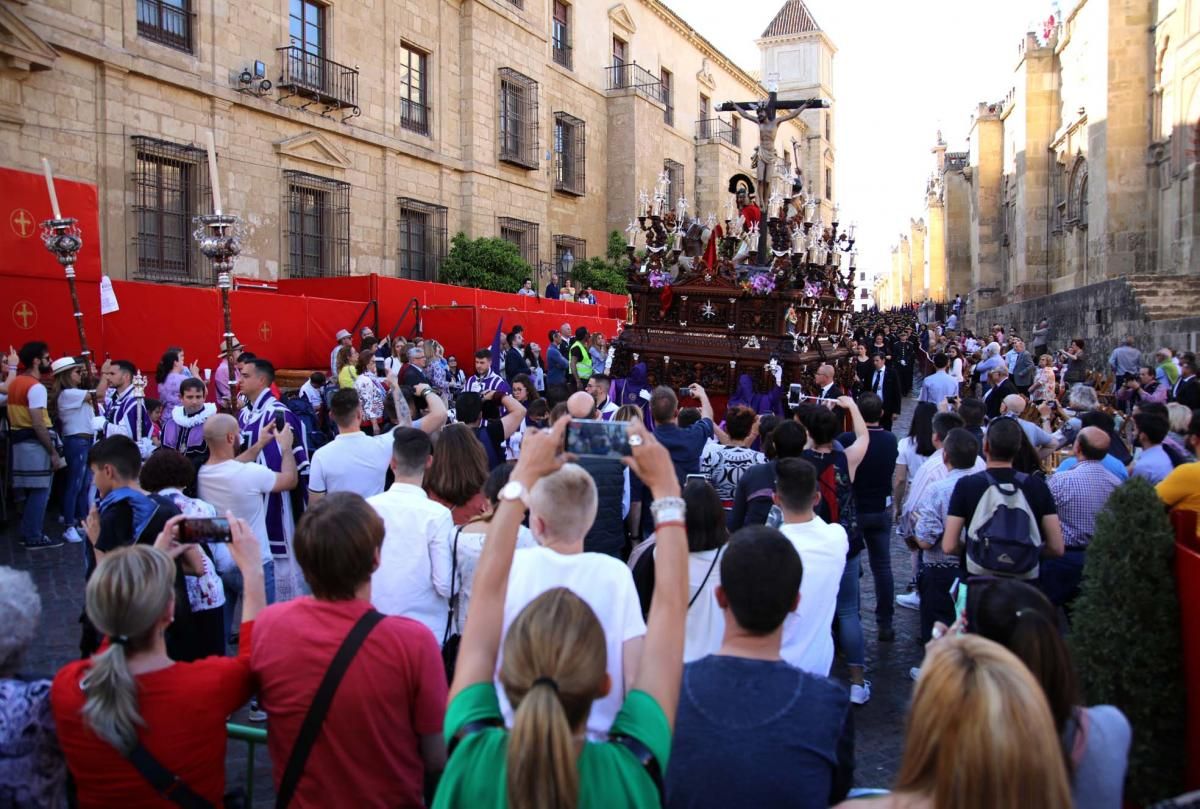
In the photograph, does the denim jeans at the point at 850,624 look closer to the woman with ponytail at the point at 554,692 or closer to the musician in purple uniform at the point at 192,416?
the woman with ponytail at the point at 554,692

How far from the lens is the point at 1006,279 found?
37.1 meters

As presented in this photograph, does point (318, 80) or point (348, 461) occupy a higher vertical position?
point (318, 80)

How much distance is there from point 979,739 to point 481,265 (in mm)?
21149

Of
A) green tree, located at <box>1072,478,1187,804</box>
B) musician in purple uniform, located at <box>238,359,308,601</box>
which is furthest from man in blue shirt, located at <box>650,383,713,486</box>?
green tree, located at <box>1072,478,1187,804</box>

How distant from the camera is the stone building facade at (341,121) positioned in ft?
47.2

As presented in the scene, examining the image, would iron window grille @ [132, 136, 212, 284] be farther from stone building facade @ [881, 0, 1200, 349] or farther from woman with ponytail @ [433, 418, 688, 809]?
stone building facade @ [881, 0, 1200, 349]

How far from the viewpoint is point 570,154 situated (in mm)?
28672

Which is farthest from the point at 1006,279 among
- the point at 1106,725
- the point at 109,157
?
the point at 1106,725

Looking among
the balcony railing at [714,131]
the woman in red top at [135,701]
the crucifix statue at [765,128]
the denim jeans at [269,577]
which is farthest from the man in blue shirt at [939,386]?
the balcony railing at [714,131]

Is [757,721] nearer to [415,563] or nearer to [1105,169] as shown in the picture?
[415,563]

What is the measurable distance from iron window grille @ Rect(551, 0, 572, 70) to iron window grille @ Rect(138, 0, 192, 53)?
14.2m

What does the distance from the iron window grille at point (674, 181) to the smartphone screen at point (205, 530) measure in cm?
3202

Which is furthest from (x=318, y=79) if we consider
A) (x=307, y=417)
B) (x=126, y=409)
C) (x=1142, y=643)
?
(x=1142, y=643)

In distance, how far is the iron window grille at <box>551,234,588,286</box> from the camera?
28.1 m
